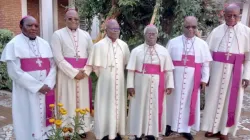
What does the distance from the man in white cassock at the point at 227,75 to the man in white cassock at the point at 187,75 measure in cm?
28

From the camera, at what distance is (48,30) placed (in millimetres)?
11984

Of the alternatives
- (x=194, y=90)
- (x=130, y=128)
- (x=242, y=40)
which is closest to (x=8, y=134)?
(x=130, y=128)

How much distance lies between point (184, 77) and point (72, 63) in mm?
1740

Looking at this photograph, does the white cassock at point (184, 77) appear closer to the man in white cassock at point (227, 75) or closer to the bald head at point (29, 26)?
the man in white cassock at point (227, 75)

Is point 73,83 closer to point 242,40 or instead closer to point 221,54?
point 221,54

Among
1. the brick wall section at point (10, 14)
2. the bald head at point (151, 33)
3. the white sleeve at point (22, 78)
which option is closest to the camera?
the white sleeve at point (22, 78)

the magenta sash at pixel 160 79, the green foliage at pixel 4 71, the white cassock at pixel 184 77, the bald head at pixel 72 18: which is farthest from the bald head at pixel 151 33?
the green foliage at pixel 4 71

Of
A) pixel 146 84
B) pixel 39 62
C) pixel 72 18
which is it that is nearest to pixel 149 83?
pixel 146 84

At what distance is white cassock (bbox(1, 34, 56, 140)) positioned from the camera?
12.7 ft

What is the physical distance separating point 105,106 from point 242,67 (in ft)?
7.49

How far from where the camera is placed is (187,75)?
4.45 m

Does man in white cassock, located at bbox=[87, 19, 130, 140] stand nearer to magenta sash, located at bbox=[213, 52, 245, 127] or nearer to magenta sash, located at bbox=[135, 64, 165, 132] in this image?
magenta sash, located at bbox=[135, 64, 165, 132]

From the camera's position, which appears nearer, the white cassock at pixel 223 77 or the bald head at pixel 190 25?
the bald head at pixel 190 25

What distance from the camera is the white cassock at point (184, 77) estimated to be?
4.44 meters
